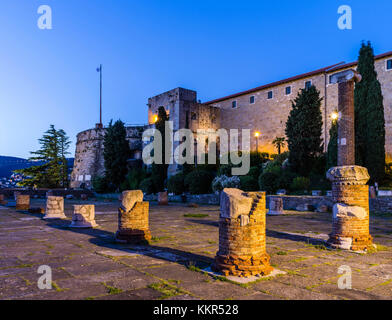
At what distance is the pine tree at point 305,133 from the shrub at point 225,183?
188 inches

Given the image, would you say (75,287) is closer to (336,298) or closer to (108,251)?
(108,251)

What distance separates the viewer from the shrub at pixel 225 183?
21219 mm

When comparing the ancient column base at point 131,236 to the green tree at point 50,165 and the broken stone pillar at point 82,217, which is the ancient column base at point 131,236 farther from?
the green tree at point 50,165

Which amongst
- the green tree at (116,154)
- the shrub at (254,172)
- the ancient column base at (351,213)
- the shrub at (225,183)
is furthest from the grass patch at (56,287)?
the green tree at (116,154)

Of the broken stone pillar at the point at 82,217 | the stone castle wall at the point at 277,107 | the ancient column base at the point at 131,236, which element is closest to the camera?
the ancient column base at the point at 131,236

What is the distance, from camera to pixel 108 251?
5.92m

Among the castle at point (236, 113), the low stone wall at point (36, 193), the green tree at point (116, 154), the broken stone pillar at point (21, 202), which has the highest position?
the castle at point (236, 113)

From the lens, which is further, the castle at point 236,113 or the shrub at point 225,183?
the castle at point 236,113

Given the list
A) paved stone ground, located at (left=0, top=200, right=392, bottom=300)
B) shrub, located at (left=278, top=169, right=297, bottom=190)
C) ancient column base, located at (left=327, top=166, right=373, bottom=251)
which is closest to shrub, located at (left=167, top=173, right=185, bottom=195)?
shrub, located at (left=278, top=169, right=297, bottom=190)

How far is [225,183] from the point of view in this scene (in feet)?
69.8

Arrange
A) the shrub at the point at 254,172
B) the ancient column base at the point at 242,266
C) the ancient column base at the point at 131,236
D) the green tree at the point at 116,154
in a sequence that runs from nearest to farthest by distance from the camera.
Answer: the ancient column base at the point at 242,266 → the ancient column base at the point at 131,236 → the shrub at the point at 254,172 → the green tree at the point at 116,154

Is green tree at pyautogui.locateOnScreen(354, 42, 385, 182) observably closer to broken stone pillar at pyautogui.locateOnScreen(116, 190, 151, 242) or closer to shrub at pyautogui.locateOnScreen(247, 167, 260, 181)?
shrub at pyautogui.locateOnScreen(247, 167, 260, 181)
